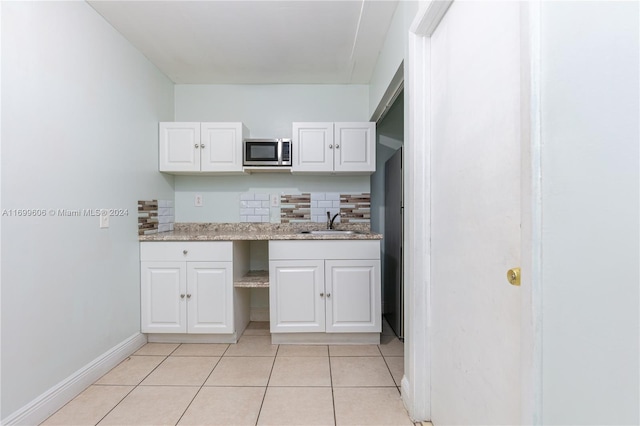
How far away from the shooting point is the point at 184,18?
81.0 inches

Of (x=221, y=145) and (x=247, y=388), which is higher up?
(x=221, y=145)

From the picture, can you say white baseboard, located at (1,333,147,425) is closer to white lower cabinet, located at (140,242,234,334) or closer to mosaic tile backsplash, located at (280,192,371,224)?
white lower cabinet, located at (140,242,234,334)

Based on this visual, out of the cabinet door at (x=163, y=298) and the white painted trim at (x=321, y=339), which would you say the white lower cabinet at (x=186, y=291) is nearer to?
the cabinet door at (x=163, y=298)

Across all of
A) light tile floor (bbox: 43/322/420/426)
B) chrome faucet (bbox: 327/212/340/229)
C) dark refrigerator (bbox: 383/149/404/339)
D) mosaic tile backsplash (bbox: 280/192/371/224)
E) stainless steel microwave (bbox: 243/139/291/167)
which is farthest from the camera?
mosaic tile backsplash (bbox: 280/192/371/224)

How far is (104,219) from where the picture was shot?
6.74ft

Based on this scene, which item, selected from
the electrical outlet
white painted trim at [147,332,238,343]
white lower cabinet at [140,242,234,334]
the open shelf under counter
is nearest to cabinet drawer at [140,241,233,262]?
white lower cabinet at [140,242,234,334]

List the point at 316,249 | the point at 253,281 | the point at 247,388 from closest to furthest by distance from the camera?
1. the point at 247,388
2. the point at 316,249
3. the point at 253,281

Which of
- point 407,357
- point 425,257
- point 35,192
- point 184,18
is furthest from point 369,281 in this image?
point 184,18

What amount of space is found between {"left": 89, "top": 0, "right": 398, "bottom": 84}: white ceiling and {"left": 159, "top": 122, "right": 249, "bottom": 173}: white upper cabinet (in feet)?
1.78

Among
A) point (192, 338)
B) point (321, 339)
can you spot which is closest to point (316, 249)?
point (321, 339)

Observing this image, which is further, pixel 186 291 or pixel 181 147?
pixel 181 147

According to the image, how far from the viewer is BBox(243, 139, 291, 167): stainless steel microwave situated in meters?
2.79

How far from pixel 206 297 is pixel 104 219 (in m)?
0.94

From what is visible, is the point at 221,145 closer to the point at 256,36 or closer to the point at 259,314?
the point at 256,36
